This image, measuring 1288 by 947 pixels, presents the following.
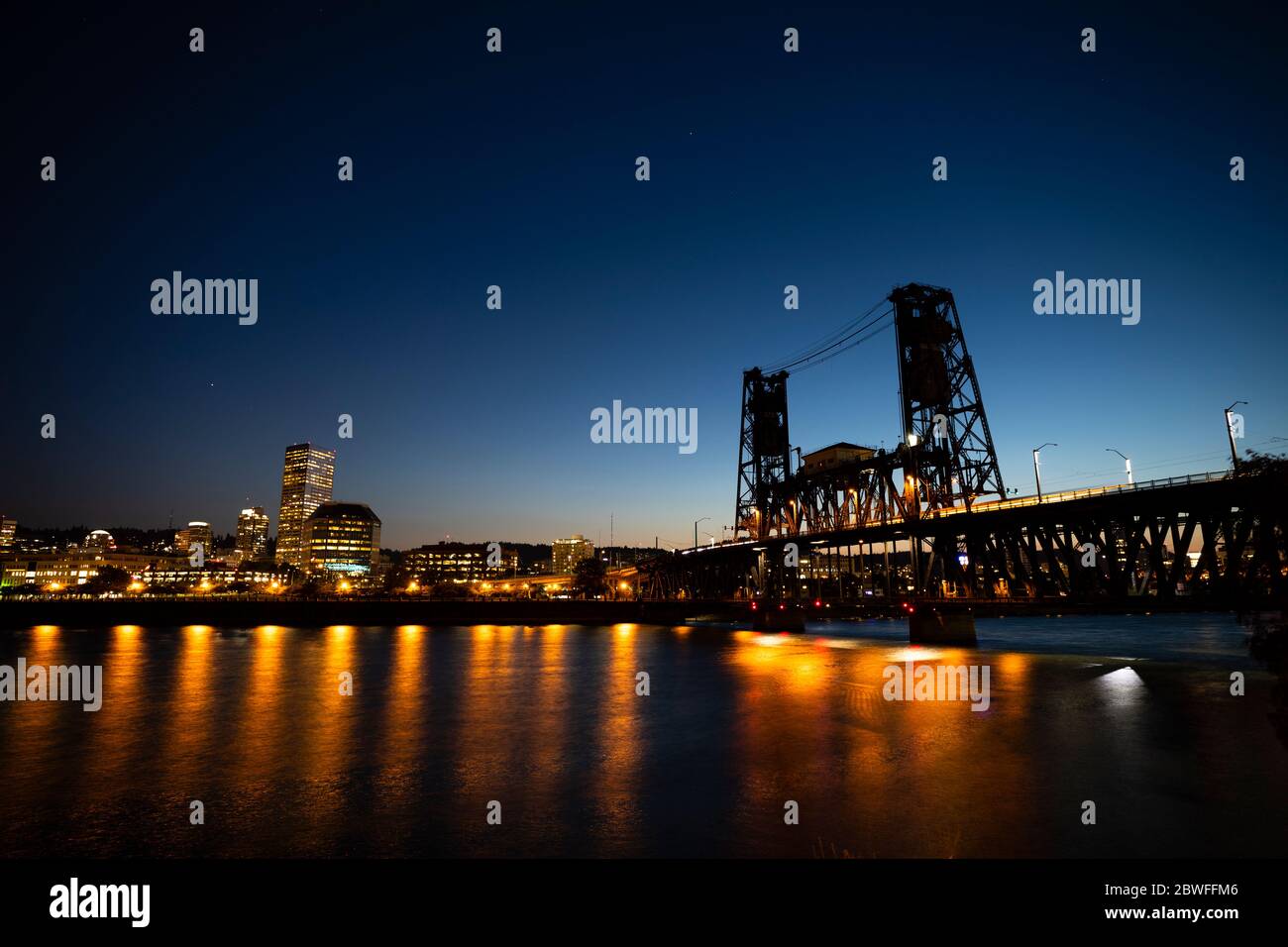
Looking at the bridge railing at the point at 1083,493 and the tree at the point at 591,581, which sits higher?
the bridge railing at the point at 1083,493

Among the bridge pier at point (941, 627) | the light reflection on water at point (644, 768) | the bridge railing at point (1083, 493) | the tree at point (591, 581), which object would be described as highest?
the bridge railing at point (1083, 493)

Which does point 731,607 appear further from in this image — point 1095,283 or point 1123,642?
point 1095,283

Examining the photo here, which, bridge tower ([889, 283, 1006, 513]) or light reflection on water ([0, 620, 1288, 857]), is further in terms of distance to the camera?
bridge tower ([889, 283, 1006, 513])

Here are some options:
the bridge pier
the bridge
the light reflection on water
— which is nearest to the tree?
the bridge

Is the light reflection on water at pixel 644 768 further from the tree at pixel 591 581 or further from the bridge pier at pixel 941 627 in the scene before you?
the tree at pixel 591 581

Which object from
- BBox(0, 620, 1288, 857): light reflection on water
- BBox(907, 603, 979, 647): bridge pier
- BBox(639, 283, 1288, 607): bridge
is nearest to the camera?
BBox(0, 620, 1288, 857): light reflection on water

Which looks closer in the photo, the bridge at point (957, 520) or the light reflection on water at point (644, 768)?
the light reflection on water at point (644, 768)

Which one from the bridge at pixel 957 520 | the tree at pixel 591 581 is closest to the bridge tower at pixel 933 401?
the bridge at pixel 957 520

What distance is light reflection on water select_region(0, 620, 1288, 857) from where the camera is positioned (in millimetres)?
16109

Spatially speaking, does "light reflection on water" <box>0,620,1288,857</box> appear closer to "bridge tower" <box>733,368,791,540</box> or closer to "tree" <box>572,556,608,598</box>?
"bridge tower" <box>733,368,791,540</box>

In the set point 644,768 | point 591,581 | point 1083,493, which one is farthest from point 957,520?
point 591,581

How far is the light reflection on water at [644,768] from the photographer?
16.1 metres
